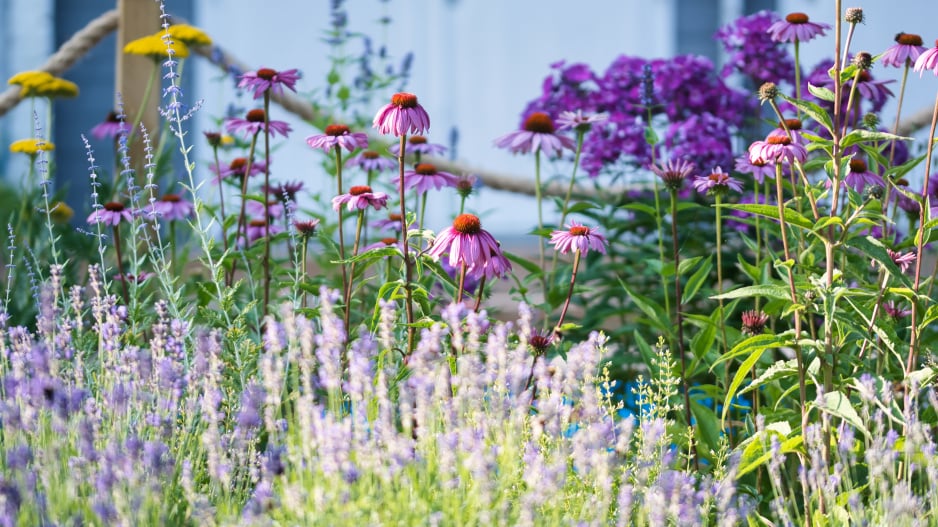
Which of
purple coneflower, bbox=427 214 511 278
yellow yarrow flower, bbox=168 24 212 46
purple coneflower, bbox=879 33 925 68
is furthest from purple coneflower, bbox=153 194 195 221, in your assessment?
purple coneflower, bbox=879 33 925 68

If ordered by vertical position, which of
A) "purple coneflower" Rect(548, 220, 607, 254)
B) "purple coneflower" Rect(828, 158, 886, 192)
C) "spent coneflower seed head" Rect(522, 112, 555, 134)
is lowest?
"purple coneflower" Rect(548, 220, 607, 254)

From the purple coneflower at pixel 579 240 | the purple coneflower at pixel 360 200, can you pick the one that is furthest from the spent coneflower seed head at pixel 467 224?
the purple coneflower at pixel 360 200

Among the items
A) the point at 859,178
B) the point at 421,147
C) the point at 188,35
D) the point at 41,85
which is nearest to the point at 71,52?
the point at 41,85

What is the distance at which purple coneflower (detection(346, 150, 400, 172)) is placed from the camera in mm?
2760

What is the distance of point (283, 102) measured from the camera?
377cm

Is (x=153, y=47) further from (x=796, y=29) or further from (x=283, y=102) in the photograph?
(x=796, y=29)

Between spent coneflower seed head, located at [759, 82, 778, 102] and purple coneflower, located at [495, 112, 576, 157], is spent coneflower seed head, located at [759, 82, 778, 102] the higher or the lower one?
the higher one

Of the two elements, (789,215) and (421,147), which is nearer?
(789,215)

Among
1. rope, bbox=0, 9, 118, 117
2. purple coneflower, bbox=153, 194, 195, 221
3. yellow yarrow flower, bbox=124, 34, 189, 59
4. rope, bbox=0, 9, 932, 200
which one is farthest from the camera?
rope, bbox=0, 9, 118, 117

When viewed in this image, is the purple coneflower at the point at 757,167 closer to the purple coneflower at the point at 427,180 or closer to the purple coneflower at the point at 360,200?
the purple coneflower at the point at 427,180

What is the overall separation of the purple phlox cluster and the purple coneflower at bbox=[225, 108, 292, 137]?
4.74 ft

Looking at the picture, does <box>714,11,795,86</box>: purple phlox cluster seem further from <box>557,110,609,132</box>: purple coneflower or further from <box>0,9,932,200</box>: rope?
<box>557,110,609,132</box>: purple coneflower

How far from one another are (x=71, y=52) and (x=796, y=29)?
8.73 feet

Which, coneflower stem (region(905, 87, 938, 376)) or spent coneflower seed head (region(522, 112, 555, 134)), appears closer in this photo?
coneflower stem (region(905, 87, 938, 376))
